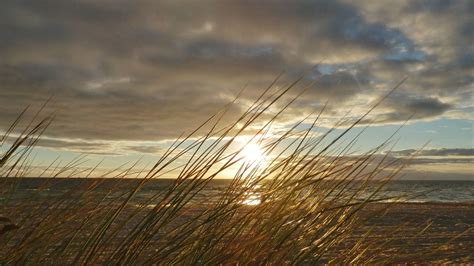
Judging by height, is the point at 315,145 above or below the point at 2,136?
below

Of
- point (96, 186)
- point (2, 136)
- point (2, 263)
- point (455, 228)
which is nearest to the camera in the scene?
point (2, 263)

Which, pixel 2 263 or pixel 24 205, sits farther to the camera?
pixel 24 205

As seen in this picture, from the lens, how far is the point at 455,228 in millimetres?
13555

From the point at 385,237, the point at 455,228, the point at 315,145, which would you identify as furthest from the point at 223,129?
the point at 455,228

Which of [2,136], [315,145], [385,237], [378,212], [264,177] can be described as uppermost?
[2,136]

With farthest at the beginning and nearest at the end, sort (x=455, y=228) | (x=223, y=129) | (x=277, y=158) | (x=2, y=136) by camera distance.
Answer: (x=455, y=228), (x=2, y=136), (x=277, y=158), (x=223, y=129)

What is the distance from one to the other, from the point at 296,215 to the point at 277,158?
0.34 meters

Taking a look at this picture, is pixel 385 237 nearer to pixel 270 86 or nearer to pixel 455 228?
pixel 270 86

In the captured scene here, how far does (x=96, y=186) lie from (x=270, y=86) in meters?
1.31

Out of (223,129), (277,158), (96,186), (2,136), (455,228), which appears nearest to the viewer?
(223,129)

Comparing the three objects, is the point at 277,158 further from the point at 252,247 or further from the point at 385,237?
the point at 385,237

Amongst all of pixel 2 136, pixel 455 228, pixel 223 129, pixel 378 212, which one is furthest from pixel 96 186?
pixel 455 228

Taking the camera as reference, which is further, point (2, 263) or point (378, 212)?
point (378, 212)

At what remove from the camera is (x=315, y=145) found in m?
2.51
